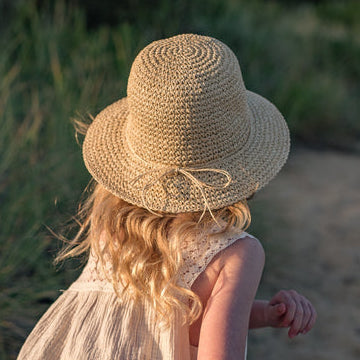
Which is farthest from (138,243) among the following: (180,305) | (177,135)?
(177,135)

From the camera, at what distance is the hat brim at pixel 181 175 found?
4.18ft

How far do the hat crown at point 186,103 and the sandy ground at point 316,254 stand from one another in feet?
5.82

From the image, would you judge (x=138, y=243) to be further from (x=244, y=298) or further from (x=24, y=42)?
(x=24, y=42)

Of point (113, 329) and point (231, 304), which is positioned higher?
point (231, 304)

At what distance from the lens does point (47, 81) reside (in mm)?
A: 3631

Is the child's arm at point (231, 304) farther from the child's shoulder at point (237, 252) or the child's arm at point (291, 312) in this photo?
the child's arm at point (291, 312)

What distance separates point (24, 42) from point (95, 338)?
332 centimetres

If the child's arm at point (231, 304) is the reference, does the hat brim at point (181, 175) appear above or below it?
above

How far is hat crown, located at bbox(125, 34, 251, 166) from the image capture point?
124cm

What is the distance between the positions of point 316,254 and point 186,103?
104 inches

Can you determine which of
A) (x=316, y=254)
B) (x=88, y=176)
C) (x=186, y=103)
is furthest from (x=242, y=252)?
(x=316, y=254)

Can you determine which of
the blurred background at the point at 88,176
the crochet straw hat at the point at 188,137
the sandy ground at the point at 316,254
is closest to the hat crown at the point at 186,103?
the crochet straw hat at the point at 188,137

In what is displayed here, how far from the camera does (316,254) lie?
358cm

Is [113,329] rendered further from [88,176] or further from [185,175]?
[88,176]
